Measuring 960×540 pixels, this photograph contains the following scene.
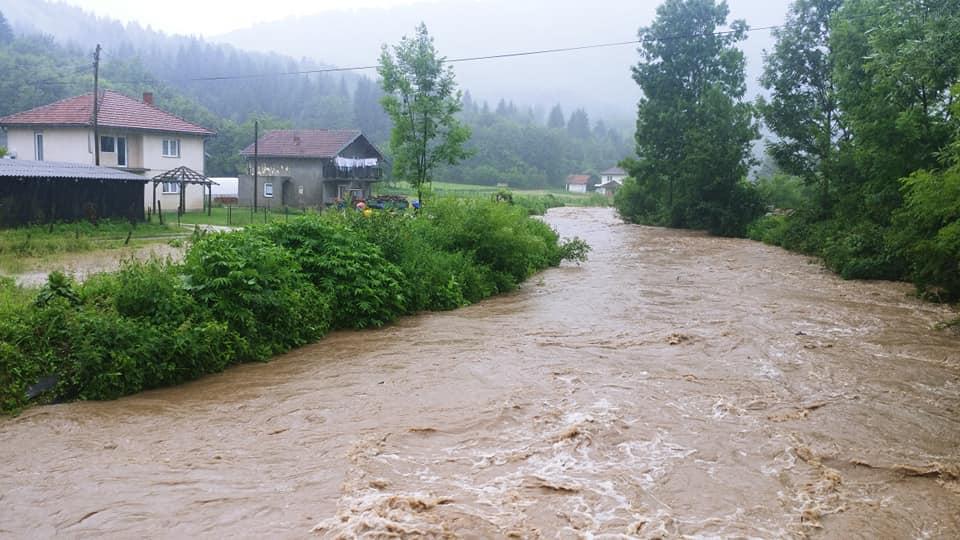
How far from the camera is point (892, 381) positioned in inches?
446

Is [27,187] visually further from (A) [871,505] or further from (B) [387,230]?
(A) [871,505]

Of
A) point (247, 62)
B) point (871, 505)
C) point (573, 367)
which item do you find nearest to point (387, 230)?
point (573, 367)

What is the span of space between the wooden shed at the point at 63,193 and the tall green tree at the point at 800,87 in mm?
27882

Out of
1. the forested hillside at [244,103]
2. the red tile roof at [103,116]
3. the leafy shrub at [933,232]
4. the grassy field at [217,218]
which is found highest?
the forested hillside at [244,103]

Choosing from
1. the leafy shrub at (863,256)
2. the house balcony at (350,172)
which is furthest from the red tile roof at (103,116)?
the leafy shrub at (863,256)

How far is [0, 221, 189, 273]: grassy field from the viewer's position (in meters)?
20.3

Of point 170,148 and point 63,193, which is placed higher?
point 170,148

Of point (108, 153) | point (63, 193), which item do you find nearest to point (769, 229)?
point (63, 193)

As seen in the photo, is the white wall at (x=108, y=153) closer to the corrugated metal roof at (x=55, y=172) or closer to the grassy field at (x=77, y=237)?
the grassy field at (x=77, y=237)

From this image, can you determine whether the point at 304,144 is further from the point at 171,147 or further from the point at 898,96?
the point at 898,96

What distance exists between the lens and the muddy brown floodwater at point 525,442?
6785mm

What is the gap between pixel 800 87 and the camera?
37156mm

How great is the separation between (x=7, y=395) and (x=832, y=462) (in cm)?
925

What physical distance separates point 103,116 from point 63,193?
42.8ft
